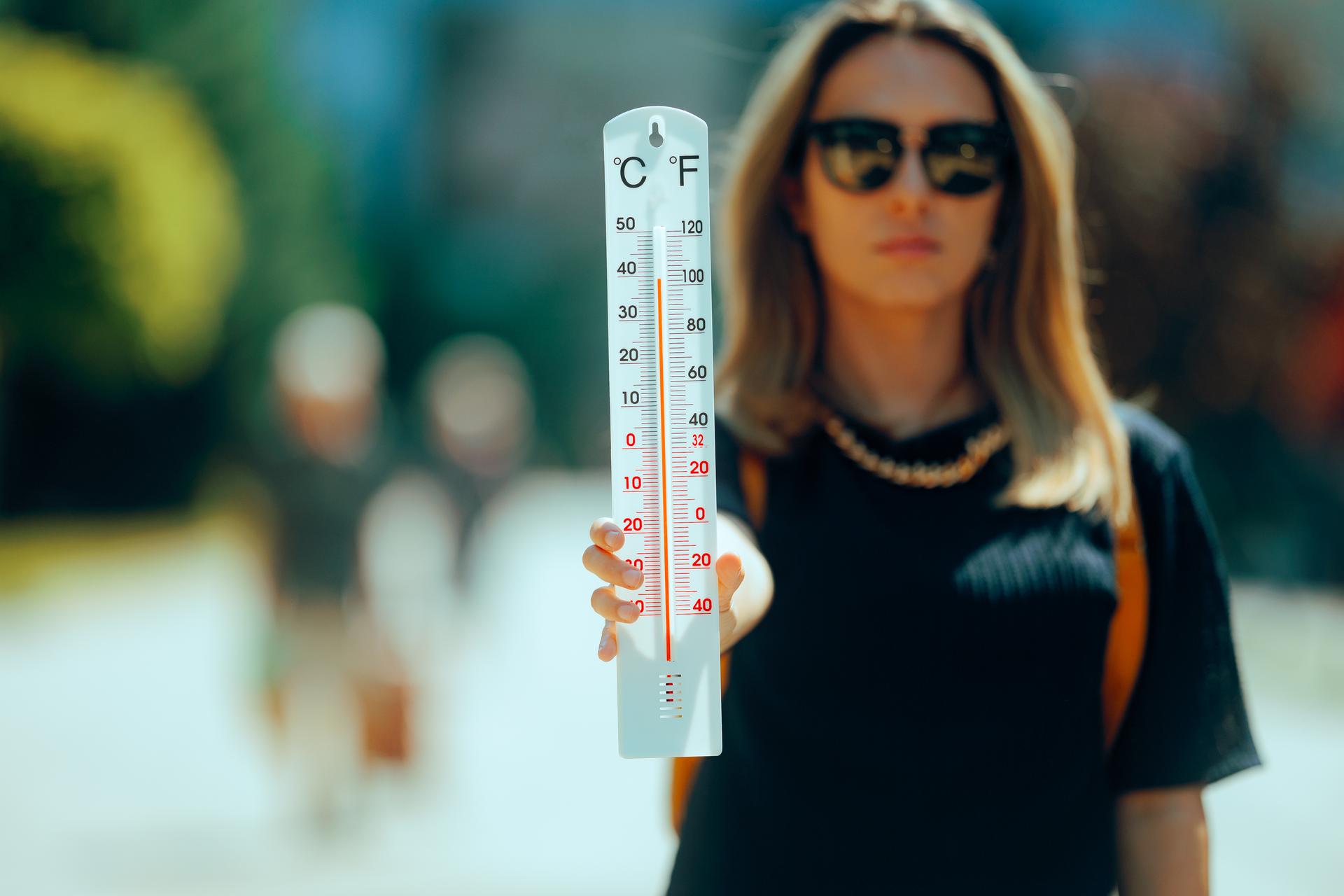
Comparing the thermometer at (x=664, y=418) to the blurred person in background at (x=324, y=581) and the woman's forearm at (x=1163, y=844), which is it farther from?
the blurred person in background at (x=324, y=581)

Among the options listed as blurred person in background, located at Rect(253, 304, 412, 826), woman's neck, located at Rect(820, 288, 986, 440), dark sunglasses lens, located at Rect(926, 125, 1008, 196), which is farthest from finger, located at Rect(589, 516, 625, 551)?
blurred person in background, located at Rect(253, 304, 412, 826)

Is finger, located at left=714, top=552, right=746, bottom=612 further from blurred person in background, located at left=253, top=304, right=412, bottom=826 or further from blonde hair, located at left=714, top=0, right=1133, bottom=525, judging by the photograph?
blurred person in background, located at left=253, top=304, right=412, bottom=826

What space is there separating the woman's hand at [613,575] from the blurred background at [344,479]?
126 cm

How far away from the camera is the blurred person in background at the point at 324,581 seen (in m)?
6.70

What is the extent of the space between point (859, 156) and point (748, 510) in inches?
23.3

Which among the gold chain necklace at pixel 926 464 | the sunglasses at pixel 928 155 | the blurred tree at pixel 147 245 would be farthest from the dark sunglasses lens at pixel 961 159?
the blurred tree at pixel 147 245

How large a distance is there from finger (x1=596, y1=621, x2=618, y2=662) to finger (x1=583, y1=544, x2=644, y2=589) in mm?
62

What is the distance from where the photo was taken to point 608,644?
1.78 meters

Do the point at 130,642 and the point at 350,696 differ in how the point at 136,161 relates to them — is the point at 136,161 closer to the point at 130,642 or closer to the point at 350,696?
the point at 130,642

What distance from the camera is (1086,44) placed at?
42.2ft

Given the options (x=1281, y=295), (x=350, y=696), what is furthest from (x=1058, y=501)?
(x=1281, y=295)

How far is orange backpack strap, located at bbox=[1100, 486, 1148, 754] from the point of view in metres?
2.16

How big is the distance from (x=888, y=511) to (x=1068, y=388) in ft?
1.32

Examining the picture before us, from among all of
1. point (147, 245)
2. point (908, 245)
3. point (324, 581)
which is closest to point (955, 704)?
point (908, 245)
